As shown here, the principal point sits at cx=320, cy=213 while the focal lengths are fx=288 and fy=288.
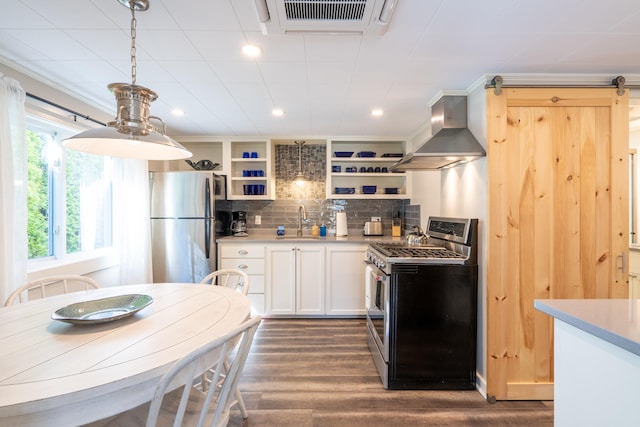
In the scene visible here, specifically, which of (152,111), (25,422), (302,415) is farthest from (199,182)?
(25,422)

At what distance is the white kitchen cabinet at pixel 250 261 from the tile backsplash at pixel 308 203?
68 cm

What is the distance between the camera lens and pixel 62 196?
2.37 metres

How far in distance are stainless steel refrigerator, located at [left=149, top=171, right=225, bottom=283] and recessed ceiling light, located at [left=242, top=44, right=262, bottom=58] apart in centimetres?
176

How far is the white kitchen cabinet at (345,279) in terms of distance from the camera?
3.31m

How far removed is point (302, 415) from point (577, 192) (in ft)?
7.54

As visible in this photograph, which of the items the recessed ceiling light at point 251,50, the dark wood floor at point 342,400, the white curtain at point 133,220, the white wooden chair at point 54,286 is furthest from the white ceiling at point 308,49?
the dark wood floor at point 342,400

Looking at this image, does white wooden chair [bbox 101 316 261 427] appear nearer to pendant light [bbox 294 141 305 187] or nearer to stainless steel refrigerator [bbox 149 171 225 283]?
stainless steel refrigerator [bbox 149 171 225 283]

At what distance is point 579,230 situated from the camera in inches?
75.8

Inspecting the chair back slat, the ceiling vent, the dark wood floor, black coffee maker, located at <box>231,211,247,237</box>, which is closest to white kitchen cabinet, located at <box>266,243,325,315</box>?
black coffee maker, located at <box>231,211,247,237</box>

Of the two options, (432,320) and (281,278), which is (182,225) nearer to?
(281,278)

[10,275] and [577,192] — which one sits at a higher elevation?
[577,192]

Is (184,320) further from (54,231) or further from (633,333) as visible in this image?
(54,231)

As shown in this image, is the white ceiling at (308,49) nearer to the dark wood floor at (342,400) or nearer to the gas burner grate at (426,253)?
the gas burner grate at (426,253)

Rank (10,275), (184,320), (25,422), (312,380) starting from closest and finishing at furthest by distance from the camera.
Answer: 1. (25,422)
2. (184,320)
3. (10,275)
4. (312,380)
